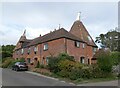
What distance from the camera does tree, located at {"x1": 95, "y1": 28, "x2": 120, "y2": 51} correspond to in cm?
6876

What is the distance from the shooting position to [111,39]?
74.1 m

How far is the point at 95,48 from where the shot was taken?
1941 inches

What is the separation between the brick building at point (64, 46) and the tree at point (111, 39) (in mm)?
21750

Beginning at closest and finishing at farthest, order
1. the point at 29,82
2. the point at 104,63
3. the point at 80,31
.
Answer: the point at 29,82 < the point at 104,63 < the point at 80,31

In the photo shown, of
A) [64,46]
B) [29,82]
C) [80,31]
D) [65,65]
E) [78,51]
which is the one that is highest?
[80,31]

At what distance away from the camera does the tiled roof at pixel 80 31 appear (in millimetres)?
45866

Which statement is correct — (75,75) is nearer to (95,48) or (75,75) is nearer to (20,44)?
(95,48)

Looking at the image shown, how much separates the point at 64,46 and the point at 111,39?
39535 mm

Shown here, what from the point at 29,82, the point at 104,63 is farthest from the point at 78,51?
the point at 29,82

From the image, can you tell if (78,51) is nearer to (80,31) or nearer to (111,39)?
(80,31)

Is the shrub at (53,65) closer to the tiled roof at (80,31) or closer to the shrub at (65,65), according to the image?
the shrub at (65,65)

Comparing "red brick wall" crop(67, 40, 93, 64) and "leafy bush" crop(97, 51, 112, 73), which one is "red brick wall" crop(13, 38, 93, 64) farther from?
"leafy bush" crop(97, 51, 112, 73)

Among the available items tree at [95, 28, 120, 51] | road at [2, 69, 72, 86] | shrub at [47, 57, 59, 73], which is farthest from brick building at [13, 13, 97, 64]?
tree at [95, 28, 120, 51]

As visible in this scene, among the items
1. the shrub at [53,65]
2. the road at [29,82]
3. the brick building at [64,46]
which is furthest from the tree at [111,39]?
the road at [29,82]
